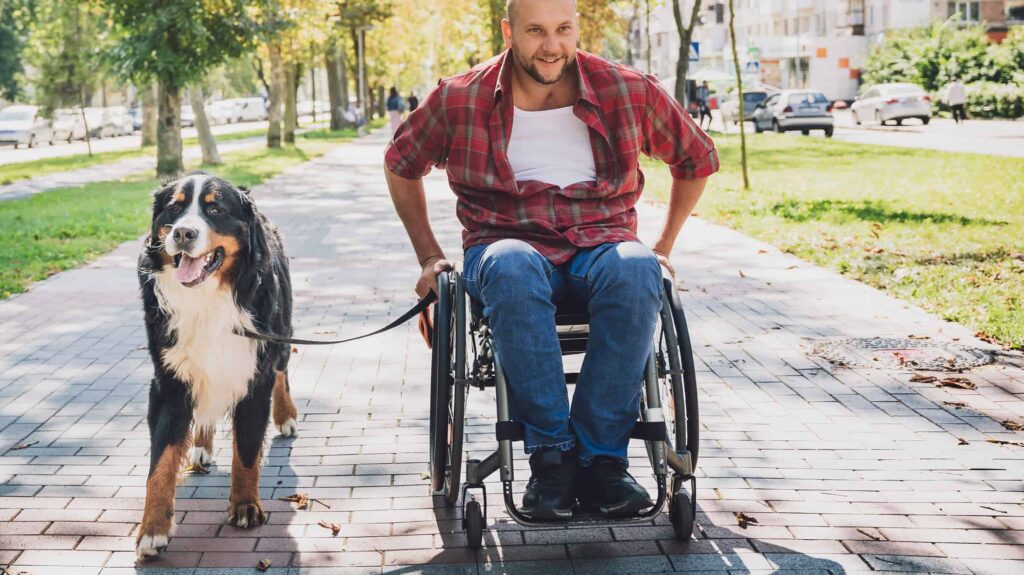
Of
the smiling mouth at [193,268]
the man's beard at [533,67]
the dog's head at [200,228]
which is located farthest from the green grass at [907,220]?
the smiling mouth at [193,268]

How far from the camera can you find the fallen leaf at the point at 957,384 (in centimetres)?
562

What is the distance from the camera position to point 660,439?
3439mm

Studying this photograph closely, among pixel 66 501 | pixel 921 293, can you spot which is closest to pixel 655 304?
pixel 66 501

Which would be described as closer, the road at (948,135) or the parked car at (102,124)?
the road at (948,135)

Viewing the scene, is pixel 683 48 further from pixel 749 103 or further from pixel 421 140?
pixel 421 140

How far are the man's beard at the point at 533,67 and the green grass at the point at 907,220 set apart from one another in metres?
4.00

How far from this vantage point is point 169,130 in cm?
2058

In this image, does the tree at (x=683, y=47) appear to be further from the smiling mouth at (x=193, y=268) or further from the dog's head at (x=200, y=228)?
the smiling mouth at (x=193, y=268)

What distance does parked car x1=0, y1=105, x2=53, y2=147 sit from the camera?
130ft

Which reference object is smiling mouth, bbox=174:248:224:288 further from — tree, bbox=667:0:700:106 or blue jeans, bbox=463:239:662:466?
tree, bbox=667:0:700:106

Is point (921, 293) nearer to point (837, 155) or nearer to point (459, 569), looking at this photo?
point (459, 569)

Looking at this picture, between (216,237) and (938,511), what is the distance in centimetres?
271

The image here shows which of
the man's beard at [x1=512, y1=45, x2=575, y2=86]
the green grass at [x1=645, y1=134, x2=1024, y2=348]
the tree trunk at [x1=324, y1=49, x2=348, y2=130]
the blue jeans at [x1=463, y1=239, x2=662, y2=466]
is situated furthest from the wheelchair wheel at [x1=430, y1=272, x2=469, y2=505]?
the tree trunk at [x1=324, y1=49, x2=348, y2=130]

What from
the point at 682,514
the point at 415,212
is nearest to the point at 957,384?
the point at 682,514
